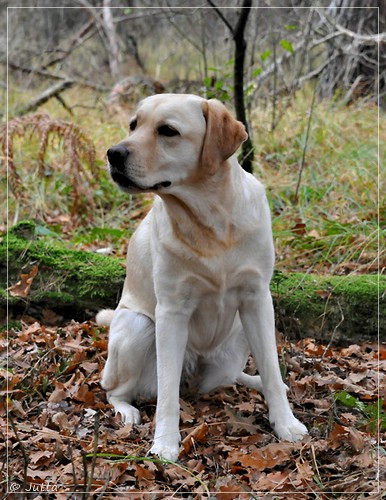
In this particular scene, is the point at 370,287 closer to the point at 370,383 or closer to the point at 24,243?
the point at 370,383

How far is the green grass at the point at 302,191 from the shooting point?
555 cm

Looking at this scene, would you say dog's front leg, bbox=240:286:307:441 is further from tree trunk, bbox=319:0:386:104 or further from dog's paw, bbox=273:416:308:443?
tree trunk, bbox=319:0:386:104

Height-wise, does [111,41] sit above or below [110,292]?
above

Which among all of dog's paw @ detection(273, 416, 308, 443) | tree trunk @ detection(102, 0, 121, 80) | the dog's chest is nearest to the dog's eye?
the dog's chest

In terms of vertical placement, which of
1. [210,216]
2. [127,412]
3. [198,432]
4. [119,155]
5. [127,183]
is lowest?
[127,412]

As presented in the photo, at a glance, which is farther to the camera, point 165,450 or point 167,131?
point 165,450

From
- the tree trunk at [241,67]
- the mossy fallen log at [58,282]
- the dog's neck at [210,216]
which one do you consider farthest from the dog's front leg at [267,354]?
the tree trunk at [241,67]

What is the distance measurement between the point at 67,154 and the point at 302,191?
7.57ft

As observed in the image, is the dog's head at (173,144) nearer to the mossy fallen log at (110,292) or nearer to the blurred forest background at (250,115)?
the mossy fallen log at (110,292)

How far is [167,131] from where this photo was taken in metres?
3.05

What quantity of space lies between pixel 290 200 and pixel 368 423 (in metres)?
3.41

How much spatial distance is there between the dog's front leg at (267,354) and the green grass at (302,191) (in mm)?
1974

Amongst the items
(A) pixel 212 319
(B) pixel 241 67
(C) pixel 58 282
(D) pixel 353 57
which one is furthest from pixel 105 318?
(D) pixel 353 57

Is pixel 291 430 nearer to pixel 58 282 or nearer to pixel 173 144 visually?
pixel 173 144
